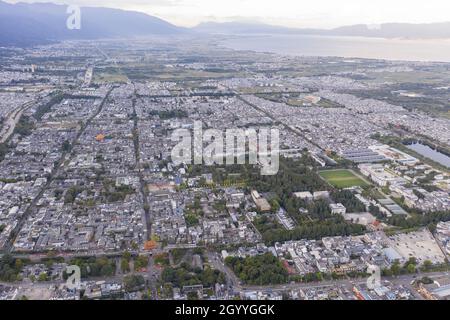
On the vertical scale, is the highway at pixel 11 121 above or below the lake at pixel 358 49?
below

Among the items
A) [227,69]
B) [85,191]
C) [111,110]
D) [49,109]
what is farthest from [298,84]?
[85,191]

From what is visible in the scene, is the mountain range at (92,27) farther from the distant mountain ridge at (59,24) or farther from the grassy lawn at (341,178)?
the grassy lawn at (341,178)

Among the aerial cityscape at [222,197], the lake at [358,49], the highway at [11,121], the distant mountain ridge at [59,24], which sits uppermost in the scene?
the distant mountain ridge at [59,24]

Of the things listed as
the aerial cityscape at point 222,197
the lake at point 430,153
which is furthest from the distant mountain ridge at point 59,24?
the lake at point 430,153

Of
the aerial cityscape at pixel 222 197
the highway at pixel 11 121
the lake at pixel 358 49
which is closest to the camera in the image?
the aerial cityscape at pixel 222 197

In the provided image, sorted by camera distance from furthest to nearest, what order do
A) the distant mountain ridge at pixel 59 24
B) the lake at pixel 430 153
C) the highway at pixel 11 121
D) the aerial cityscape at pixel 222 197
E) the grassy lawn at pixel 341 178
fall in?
the distant mountain ridge at pixel 59 24 → the highway at pixel 11 121 → the lake at pixel 430 153 → the grassy lawn at pixel 341 178 → the aerial cityscape at pixel 222 197

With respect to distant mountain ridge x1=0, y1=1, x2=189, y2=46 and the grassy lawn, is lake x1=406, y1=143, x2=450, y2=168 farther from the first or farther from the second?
distant mountain ridge x1=0, y1=1, x2=189, y2=46

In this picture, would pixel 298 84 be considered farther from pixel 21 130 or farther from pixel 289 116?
pixel 21 130
